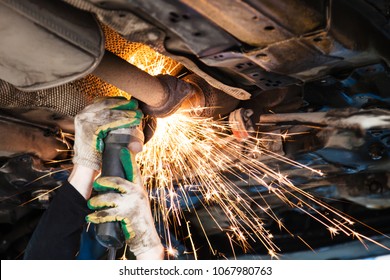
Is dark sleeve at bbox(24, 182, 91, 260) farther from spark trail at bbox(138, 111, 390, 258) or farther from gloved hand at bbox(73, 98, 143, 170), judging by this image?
spark trail at bbox(138, 111, 390, 258)

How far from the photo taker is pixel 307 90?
2029 millimetres

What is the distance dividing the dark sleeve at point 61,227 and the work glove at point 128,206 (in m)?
0.23

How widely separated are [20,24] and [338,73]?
121cm

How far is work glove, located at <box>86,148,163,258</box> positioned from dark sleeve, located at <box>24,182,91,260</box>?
0.23 m

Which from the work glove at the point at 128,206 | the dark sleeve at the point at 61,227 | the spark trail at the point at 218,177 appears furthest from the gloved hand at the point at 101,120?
the spark trail at the point at 218,177

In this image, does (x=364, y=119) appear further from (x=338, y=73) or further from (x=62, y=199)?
(x=62, y=199)

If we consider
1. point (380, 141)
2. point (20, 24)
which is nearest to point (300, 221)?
point (380, 141)

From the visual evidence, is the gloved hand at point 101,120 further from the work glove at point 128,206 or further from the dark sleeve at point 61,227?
the dark sleeve at point 61,227

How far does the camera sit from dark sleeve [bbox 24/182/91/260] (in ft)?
7.68

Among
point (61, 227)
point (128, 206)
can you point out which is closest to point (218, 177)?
point (128, 206)

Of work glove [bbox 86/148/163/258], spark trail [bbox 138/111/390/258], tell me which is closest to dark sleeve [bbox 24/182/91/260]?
work glove [bbox 86/148/163/258]

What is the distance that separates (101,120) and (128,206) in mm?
430

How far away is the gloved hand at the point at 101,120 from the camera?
7.25 ft

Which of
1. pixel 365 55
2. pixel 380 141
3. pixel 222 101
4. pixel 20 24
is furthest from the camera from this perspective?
pixel 222 101
